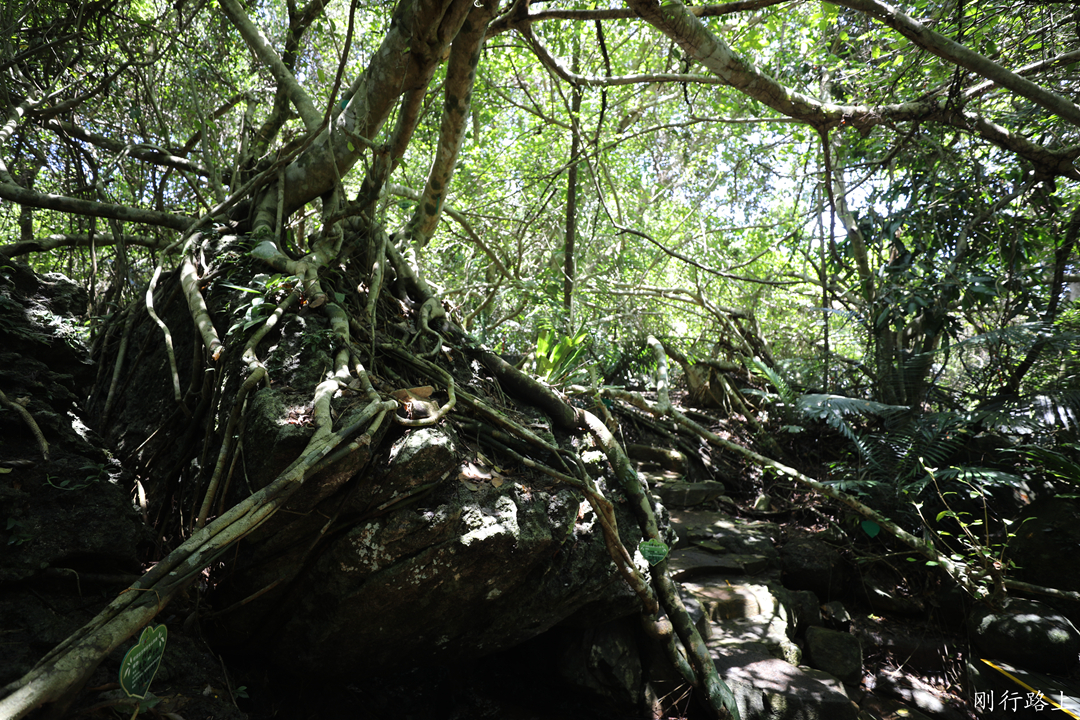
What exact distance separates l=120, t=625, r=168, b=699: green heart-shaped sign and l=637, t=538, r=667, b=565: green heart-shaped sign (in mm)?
2372

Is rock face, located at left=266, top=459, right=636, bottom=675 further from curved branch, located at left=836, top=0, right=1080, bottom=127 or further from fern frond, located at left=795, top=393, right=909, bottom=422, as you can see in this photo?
fern frond, located at left=795, top=393, right=909, bottom=422

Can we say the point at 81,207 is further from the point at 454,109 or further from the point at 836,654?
the point at 836,654

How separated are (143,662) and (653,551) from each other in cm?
245

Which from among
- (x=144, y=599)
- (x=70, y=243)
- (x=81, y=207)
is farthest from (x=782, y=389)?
(x=70, y=243)

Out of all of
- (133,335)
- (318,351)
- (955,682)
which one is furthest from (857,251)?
(133,335)

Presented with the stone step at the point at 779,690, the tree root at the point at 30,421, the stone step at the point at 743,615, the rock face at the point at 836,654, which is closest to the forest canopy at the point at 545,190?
the tree root at the point at 30,421

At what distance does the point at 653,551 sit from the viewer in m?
3.26

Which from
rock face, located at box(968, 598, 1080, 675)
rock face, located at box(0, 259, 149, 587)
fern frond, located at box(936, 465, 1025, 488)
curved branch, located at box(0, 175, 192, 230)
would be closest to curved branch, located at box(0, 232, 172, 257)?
curved branch, located at box(0, 175, 192, 230)

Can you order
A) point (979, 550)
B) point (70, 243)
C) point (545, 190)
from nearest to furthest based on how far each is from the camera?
point (979, 550)
point (70, 243)
point (545, 190)

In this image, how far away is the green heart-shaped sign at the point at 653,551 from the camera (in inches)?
127

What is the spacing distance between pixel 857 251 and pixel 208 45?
23.5 feet

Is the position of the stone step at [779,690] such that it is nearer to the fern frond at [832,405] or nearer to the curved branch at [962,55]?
the fern frond at [832,405]

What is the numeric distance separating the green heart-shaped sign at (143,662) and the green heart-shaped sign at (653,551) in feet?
7.78

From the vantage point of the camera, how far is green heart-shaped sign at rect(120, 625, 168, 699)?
1.51m
